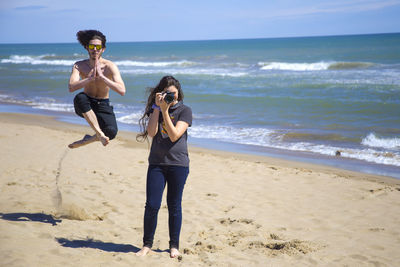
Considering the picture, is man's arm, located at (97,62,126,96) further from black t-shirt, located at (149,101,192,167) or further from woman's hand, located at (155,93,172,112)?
woman's hand, located at (155,93,172,112)

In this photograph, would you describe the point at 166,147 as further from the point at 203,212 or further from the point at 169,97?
the point at 203,212

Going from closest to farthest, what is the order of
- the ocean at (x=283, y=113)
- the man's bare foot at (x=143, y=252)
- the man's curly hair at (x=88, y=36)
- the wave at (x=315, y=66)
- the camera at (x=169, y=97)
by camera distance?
the camera at (x=169, y=97)
the man's bare foot at (x=143, y=252)
the man's curly hair at (x=88, y=36)
the ocean at (x=283, y=113)
the wave at (x=315, y=66)

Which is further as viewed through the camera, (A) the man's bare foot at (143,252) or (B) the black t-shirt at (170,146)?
(A) the man's bare foot at (143,252)

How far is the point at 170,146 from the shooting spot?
4027 millimetres

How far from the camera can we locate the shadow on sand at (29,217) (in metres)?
5.19

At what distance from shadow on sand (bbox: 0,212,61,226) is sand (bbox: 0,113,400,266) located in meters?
0.01

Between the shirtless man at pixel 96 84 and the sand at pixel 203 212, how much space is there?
116 cm

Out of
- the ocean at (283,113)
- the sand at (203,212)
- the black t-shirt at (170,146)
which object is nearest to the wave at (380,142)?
the ocean at (283,113)

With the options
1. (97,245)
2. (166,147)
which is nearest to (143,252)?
(97,245)

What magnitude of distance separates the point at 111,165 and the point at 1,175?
206 centimetres

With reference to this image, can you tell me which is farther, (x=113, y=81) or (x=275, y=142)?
(x=275, y=142)

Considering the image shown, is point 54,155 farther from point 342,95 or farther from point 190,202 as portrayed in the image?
point 342,95

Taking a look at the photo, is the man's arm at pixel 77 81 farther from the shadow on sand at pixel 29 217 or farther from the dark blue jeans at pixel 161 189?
the shadow on sand at pixel 29 217

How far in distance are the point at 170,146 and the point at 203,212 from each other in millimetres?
2343
